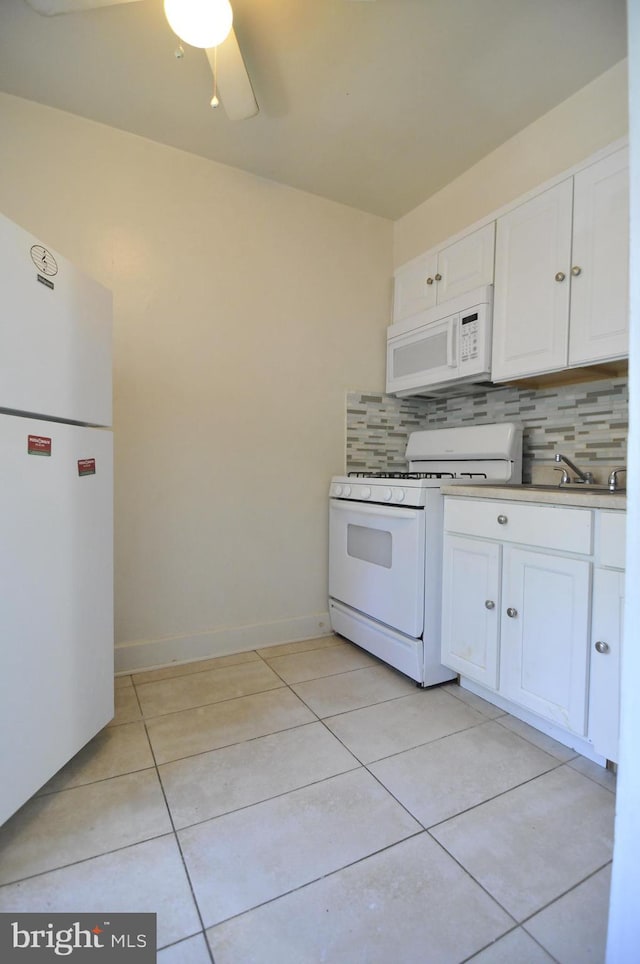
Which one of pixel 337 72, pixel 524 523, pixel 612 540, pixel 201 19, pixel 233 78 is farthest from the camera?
pixel 337 72

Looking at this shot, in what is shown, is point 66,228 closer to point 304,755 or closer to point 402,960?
point 304,755

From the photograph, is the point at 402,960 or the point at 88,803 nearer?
the point at 402,960

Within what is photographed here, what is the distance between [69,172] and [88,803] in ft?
7.63

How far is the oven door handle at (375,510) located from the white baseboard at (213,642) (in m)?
0.65

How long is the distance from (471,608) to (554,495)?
0.57 meters

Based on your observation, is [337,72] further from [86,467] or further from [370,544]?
[370,544]

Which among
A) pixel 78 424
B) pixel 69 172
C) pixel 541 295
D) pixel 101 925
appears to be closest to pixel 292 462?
pixel 78 424

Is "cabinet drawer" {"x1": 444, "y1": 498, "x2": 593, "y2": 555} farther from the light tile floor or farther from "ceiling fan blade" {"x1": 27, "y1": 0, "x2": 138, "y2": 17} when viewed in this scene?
"ceiling fan blade" {"x1": 27, "y1": 0, "x2": 138, "y2": 17}

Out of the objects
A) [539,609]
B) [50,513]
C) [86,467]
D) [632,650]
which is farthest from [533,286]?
[50,513]

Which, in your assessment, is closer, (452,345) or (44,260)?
(44,260)

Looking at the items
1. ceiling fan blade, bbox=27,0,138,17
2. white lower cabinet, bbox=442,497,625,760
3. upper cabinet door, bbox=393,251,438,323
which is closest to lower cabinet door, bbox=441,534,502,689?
white lower cabinet, bbox=442,497,625,760

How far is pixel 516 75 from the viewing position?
1.64m

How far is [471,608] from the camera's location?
1716mm

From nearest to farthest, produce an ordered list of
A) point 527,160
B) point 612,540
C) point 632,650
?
point 632,650, point 612,540, point 527,160
